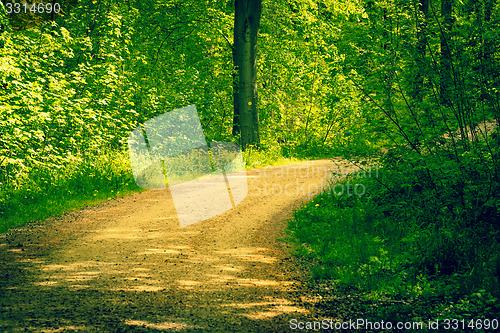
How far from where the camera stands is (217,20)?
18266 mm

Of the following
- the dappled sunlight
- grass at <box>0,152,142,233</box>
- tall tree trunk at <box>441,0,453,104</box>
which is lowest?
the dappled sunlight

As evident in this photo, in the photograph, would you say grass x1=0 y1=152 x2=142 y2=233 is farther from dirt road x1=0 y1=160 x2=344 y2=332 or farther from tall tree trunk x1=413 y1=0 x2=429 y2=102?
tall tree trunk x1=413 y1=0 x2=429 y2=102

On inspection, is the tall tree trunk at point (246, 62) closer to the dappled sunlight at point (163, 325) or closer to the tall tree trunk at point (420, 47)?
the tall tree trunk at point (420, 47)

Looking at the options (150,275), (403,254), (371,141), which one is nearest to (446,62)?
(371,141)

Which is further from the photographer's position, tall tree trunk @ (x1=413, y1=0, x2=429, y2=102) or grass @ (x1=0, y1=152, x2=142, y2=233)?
grass @ (x1=0, y1=152, x2=142, y2=233)

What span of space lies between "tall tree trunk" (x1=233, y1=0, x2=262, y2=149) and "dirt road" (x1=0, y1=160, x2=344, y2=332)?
28.6ft

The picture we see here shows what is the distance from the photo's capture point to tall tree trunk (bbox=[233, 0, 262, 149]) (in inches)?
659

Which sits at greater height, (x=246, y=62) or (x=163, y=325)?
(x=246, y=62)

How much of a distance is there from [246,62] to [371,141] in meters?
10.5

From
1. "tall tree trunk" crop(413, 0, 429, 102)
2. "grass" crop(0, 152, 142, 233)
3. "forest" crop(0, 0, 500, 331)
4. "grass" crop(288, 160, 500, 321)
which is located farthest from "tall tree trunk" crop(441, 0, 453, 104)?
"grass" crop(0, 152, 142, 233)

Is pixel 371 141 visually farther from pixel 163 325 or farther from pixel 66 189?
pixel 66 189

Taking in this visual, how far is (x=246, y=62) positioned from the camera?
16938mm

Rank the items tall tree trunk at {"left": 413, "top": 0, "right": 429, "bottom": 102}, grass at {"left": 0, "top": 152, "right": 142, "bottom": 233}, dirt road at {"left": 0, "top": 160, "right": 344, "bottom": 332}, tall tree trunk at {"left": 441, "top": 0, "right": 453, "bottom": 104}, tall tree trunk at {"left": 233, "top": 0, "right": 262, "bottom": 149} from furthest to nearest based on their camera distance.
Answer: tall tree trunk at {"left": 233, "top": 0, "right": 262, "bottom": 149} → grass at {"left": 0, "top": 152, "right": 142, "bottom": 233} → tall tree trunk at {"left": 413, "top": 0, "right": 429, "bottom": 102} → tall tree trunk at {"left": 441, "top": 0, "right": 453, "bottom": 104} → dirt road at {"left": 0, "top": 160, "right": 344, "bottom": 332}

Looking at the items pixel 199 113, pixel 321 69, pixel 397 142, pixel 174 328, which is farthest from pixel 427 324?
pixel 321 69
